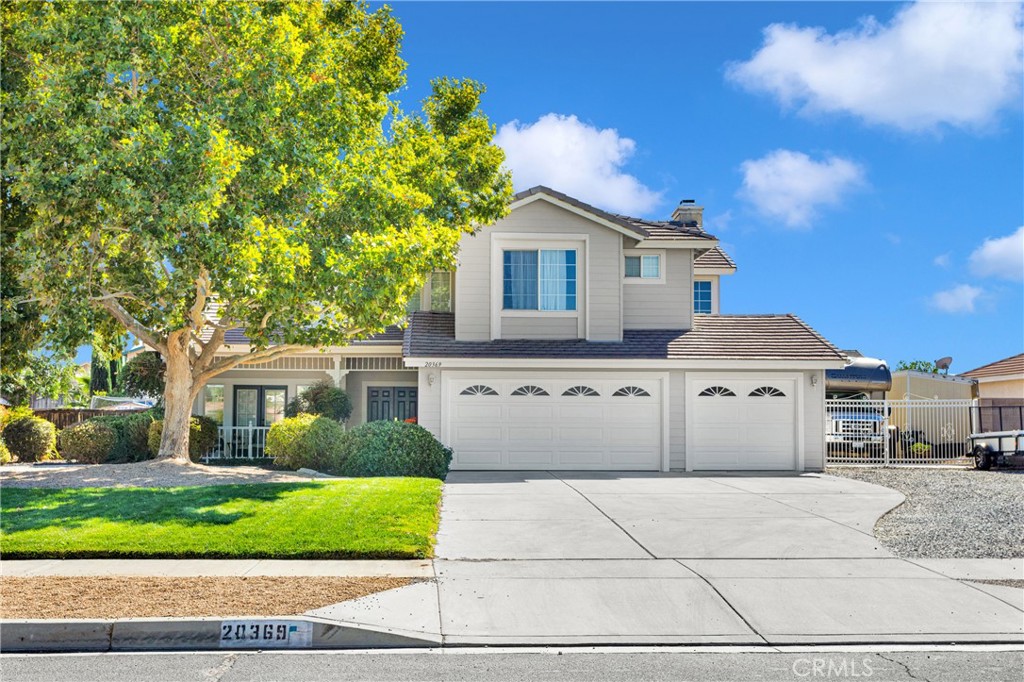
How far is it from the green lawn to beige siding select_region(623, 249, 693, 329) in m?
9.99

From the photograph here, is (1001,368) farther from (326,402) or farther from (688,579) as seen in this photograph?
(688,579)

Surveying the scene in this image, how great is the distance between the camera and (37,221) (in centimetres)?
1584

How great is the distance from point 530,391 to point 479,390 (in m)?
1.28

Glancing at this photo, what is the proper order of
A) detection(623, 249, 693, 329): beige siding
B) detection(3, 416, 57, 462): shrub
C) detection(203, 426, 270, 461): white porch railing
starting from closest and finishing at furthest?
detection(623, 249, 693, 329): beige siding
detection(3, 416, 57, 462): shrub
detection(203, 426, 270, 461): white porch railing

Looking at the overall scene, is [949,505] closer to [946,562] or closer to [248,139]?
[946,562]

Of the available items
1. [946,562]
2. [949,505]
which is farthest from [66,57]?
[949,505]

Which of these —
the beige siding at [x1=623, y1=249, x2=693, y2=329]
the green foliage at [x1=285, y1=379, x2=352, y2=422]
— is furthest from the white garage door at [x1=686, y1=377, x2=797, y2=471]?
the green foliage at [x1=285, y1=379, x2=352, y2=422]

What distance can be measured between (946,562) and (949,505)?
5264 millimetres

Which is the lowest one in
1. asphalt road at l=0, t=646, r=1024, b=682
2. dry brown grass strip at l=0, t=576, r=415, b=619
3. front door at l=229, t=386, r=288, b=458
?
asphalt road at l=0, t=646, r=1024, b=682

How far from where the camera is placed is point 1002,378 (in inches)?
1310

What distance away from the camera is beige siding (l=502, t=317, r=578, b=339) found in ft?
72.5

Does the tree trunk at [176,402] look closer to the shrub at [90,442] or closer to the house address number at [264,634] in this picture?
the shrub at [90,442]

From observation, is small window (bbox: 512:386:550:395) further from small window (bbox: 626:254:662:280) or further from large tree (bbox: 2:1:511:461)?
small window (bbox: 626:254:662:280)

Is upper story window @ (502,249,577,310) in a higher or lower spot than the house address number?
higher
